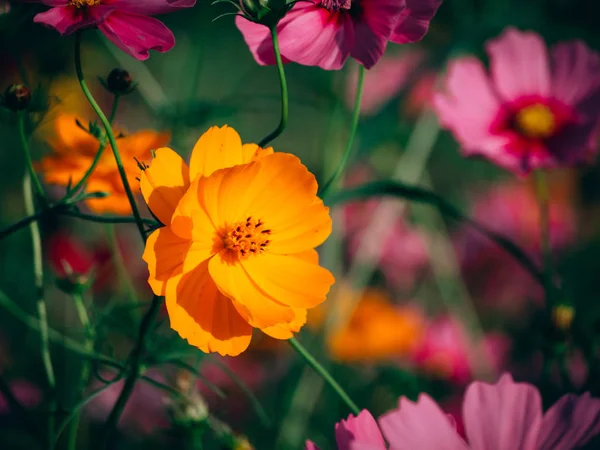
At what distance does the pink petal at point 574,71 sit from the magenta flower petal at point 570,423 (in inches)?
17.6

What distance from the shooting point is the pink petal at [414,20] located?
0.39 metres

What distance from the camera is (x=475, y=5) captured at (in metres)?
0.81

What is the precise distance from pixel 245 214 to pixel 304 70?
1370 mm

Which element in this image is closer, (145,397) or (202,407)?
(202,407)

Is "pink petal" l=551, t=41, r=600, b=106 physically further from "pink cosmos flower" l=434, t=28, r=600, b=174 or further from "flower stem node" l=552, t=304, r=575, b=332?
"flower stem node" l=552, t=304, r=575, b=332

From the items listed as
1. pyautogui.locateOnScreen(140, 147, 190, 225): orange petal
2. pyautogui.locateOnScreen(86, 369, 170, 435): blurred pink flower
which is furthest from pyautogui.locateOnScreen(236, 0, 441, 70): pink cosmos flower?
pyautogui.locateOnScreen(86, 369, 170, 435): blurred pink flower

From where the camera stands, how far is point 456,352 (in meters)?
0.97

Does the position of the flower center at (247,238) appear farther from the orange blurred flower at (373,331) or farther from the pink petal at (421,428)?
the orange blurred flower at (373,331)

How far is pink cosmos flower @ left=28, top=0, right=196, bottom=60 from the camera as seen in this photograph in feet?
1.15

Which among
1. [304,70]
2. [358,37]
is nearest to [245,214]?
[358,37]

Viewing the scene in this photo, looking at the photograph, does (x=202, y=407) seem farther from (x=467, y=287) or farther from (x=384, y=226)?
(x=467, y=287)

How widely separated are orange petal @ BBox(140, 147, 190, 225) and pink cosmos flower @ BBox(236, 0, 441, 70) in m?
0.10

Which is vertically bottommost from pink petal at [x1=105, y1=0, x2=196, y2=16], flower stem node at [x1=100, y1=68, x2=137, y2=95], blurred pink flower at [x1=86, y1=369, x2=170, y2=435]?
blurred pink flower at [x1=86, y1=369, x2=170, y2=435]

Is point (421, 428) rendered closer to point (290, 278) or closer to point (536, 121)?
point (290, 278)
